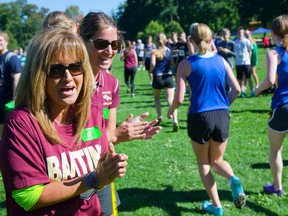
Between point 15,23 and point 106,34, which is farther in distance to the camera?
point 15,23

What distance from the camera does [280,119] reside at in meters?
4.66

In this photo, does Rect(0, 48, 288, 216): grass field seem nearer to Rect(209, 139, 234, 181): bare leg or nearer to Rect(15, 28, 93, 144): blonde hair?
Rect(209, 139, 234, 181): bare leg

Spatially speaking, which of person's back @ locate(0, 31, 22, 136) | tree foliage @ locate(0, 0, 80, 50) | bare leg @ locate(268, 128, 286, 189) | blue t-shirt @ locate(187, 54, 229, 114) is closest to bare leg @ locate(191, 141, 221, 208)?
blue t-shirt @ locate(187, 54, 229, 114)

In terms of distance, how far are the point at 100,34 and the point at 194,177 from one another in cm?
327

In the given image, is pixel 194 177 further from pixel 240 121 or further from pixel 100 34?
pixel 240 121

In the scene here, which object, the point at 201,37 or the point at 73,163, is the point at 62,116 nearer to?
the point at 73,163

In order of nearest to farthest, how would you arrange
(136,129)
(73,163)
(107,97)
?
(73,163), (136,129), (107,97)

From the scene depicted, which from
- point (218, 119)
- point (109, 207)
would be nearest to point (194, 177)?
point (218, 119)

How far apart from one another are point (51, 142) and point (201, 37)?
2913 mm

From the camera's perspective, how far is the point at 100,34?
123 inches

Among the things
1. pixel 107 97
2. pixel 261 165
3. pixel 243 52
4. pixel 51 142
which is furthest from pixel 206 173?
pixel 243 52

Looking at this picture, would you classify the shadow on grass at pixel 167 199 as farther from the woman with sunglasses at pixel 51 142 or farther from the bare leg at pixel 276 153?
the woman with sunglasses at pixel 51 142

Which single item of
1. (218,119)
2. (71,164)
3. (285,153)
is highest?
(71,164)

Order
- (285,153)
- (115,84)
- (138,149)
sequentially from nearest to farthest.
Answer: (115,84), (285,153), (138,149)
